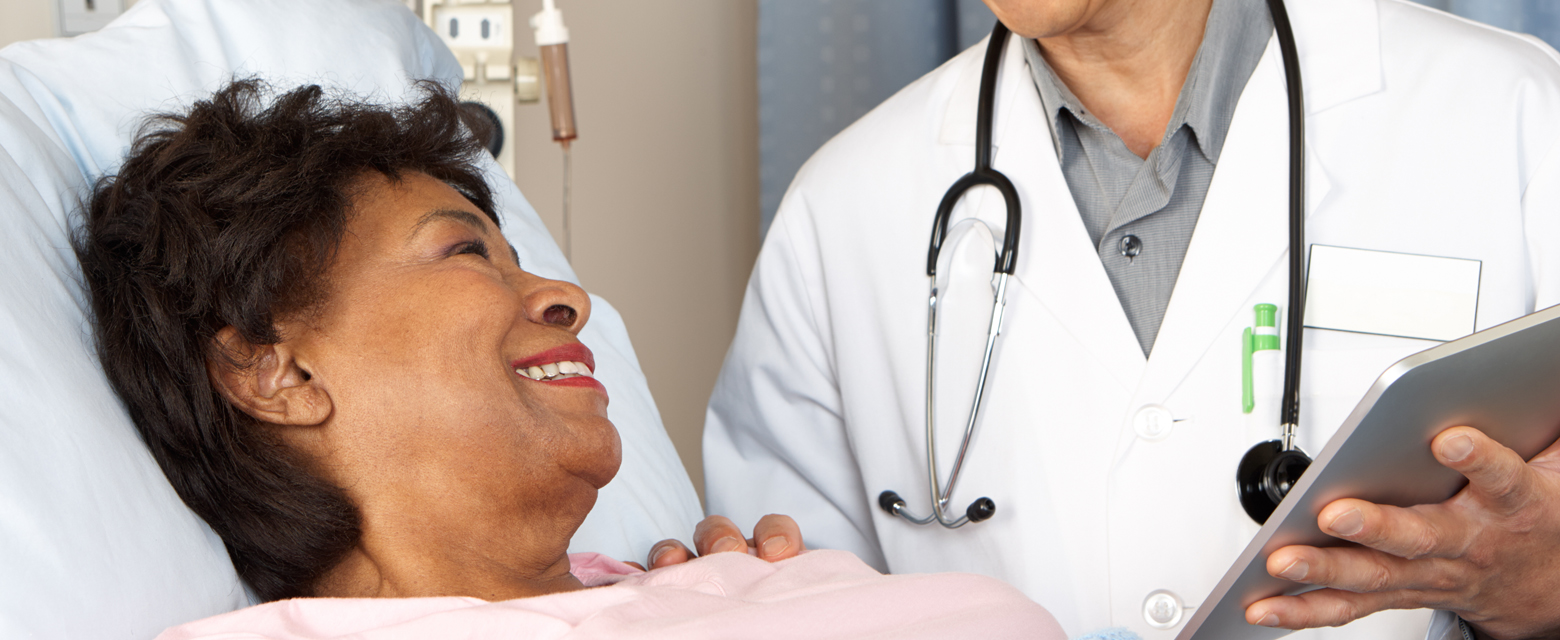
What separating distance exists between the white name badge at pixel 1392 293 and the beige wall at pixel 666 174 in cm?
129

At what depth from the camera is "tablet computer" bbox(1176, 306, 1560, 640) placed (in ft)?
2.30

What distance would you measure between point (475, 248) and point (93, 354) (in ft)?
1.00

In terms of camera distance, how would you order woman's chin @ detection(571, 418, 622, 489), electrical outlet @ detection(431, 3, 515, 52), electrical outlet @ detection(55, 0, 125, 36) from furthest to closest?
electrical outlet @ detection(431, 3, 515, 52) → electrical outlet @ detection(55, 0, 125, 36) → woman's chin @ detection(571, 418, 622, 489)

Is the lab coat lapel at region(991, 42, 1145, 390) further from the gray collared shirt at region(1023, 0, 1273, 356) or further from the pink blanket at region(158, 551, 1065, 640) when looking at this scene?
the pink blanket at region(158, 551, 1065, 640)

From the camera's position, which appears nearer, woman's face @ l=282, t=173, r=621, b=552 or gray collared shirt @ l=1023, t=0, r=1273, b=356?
woman's face @ l=282, t=173, r=621, b=552

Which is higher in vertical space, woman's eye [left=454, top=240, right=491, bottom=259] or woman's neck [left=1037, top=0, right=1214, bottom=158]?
woman's neck [left=1037, top=0, right=1214, bottom=158]

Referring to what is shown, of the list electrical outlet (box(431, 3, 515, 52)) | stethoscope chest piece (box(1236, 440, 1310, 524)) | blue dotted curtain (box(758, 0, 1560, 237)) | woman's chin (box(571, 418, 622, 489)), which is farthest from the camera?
blue dotted curtain (box(758, 0, 1560, 237))

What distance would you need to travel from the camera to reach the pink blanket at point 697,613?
0.76 m

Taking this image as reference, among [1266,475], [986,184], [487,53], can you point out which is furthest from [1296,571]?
[487,53]

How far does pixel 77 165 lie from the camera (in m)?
0.99

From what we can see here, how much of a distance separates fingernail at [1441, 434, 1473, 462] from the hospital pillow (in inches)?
30.2

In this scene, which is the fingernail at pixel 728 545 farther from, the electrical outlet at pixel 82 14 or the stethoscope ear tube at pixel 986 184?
the electrical outlet at pixel 82 14

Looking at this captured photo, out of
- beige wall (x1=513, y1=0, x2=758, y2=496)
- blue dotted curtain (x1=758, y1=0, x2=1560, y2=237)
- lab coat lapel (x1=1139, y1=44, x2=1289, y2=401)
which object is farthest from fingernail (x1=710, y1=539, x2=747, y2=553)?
blue dotted curtain (x1=758, y1=0, x2=1560, y2=237)

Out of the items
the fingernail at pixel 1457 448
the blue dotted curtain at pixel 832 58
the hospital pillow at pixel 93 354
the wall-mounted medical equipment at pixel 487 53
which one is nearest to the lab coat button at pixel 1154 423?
the fingernail at pixel 1457 448
